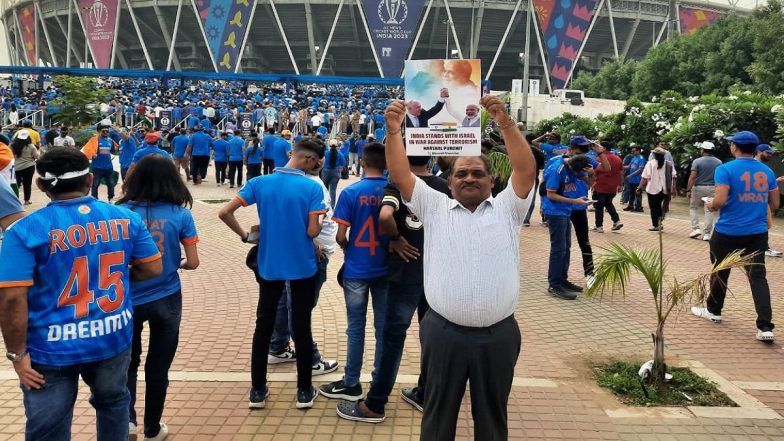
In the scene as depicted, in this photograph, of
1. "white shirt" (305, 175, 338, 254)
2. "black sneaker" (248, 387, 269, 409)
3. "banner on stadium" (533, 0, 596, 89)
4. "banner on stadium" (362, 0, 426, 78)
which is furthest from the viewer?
"banner on stadium" (533, 0, 596, 89)

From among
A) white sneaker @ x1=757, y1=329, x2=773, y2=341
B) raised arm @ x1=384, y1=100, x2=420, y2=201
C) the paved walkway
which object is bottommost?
the paved walkway

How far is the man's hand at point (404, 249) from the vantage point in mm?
3590

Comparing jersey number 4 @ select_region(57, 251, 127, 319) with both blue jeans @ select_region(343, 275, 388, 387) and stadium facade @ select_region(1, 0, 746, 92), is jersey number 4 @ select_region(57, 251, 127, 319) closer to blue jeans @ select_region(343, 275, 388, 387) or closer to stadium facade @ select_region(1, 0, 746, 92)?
blue jeans @ select_region(343, 275, 388, 387)

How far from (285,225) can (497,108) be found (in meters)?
1.65

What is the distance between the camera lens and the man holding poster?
2.65 metres

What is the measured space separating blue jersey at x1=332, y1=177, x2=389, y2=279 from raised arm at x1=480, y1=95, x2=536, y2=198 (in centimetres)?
122

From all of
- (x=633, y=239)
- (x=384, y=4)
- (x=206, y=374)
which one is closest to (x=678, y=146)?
(x=633, y=239)

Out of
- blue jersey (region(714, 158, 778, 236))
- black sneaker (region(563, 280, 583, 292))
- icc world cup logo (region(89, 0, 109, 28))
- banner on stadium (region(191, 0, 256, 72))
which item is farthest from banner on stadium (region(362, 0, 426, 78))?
blue jersey (region(714, 158, 778, 236))

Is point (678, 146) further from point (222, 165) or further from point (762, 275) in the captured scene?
point (222, 165)

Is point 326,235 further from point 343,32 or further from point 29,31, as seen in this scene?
point 29,31

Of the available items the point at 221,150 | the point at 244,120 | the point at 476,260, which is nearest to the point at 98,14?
the point at 244,120

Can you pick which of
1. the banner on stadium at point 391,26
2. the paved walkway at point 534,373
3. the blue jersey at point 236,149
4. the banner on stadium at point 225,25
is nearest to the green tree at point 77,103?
the blue jersey at point 236,149

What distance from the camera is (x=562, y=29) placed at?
53.6 metres

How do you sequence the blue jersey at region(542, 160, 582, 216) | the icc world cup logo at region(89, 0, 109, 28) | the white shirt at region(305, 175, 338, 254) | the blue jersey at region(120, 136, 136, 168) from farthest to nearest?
the icc world cup logo at region(89, 0, 109, 28) < the blue jersey at region(120, 136, 136, 168) < the blue jersey at region(542, 160, 582, 216) < the white shirt at region(305, 175, 338, 254)
